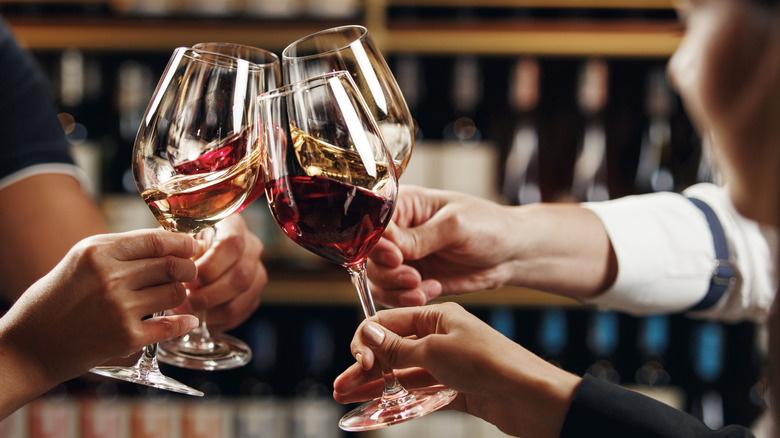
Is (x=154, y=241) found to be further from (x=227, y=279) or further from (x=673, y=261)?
(x=673, y=261)

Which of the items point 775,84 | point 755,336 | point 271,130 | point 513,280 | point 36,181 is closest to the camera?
point 775,84

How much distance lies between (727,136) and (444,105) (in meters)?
1.36

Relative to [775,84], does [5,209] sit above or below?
below

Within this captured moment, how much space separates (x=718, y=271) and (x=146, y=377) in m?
0.81

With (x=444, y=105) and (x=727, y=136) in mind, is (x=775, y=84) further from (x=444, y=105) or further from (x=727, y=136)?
(x=444, y=105)

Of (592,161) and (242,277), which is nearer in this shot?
(242,277)

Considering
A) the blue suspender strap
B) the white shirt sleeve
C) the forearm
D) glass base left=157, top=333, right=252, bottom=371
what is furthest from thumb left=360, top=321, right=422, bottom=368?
the blue suspender strap

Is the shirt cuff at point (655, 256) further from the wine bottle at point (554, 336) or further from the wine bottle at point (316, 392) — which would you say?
the wine bottle at point (316, 392)

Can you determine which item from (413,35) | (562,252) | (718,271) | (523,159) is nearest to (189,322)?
(562,252)

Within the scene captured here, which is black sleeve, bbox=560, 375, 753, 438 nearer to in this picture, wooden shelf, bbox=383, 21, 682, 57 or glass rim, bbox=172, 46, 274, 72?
glass rim, bbox=172, 46, 274, 72

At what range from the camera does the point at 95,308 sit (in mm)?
537

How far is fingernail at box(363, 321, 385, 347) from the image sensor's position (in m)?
0.52

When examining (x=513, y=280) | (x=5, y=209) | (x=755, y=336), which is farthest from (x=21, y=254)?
(x=755, y=336)

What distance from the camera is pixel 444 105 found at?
178 cm
